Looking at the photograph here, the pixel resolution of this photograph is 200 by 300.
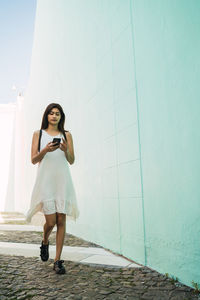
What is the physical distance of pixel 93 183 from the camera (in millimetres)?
4211

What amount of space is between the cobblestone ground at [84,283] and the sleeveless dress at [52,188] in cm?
49

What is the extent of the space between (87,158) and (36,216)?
1758mm

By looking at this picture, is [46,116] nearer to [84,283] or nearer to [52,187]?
[52,187]

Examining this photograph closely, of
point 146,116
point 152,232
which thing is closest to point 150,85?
point 146,116

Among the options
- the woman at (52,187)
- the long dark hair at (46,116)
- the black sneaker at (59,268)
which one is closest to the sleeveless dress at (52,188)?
the woman at (52,187)

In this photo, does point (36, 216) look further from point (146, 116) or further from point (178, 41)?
point (178, 41)

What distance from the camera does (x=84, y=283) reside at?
2184mm

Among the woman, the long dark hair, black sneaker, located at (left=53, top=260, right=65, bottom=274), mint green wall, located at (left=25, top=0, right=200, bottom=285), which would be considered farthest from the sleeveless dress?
mint green wall, located at (left=25, top=0, right=200, bottom=285)

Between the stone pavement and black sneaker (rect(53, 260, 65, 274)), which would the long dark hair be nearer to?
black sneaker (rect(53, 260, 65, 274))

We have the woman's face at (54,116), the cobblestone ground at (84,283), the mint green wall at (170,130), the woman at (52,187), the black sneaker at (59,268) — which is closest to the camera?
the cobblestone ground at (84,283)

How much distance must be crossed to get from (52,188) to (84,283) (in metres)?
0.90

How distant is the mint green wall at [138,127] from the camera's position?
81.7 inches

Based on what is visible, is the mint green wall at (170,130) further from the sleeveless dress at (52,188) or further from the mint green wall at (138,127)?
the sleeveless dress at (52,188)

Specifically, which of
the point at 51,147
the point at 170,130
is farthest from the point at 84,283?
the point at 170,130
